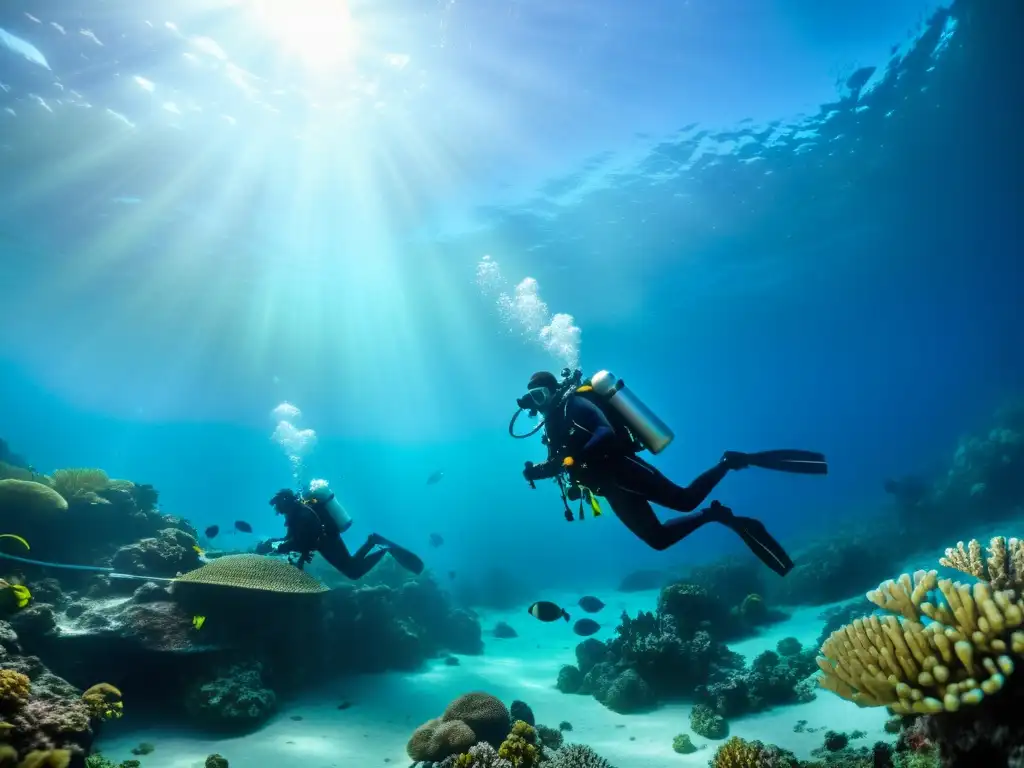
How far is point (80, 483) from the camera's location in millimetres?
10688

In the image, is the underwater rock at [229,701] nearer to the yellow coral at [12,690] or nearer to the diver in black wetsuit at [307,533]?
the diver in black wetsuit at [307,533]

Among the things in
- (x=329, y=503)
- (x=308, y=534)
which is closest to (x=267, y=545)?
(x=308, y=534)

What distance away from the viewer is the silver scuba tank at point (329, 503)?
31.2ft

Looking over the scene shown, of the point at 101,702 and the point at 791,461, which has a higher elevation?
the point at 791,461

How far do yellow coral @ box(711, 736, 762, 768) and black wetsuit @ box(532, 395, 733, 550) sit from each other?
1.91m

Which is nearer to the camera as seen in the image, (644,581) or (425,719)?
(425,719)

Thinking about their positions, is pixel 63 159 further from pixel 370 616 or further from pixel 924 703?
pixel 924 703

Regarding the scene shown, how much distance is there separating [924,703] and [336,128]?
23841 mm

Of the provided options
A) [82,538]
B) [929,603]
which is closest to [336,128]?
[82,538]

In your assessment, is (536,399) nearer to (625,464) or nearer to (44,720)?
(625,464)

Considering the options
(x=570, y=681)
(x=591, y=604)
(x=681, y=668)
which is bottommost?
(x=681, y=668)

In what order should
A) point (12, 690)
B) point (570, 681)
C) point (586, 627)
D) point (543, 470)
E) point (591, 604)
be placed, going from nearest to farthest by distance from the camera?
point (12, 690) < point (543, 470) < point (586, 627) < point (570, 681) < point (591, 604)

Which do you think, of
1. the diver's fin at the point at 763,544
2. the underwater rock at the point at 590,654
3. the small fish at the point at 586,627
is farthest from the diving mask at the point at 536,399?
the underwater rock at the point at 590,654

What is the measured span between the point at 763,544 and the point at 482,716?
4.36 metres
